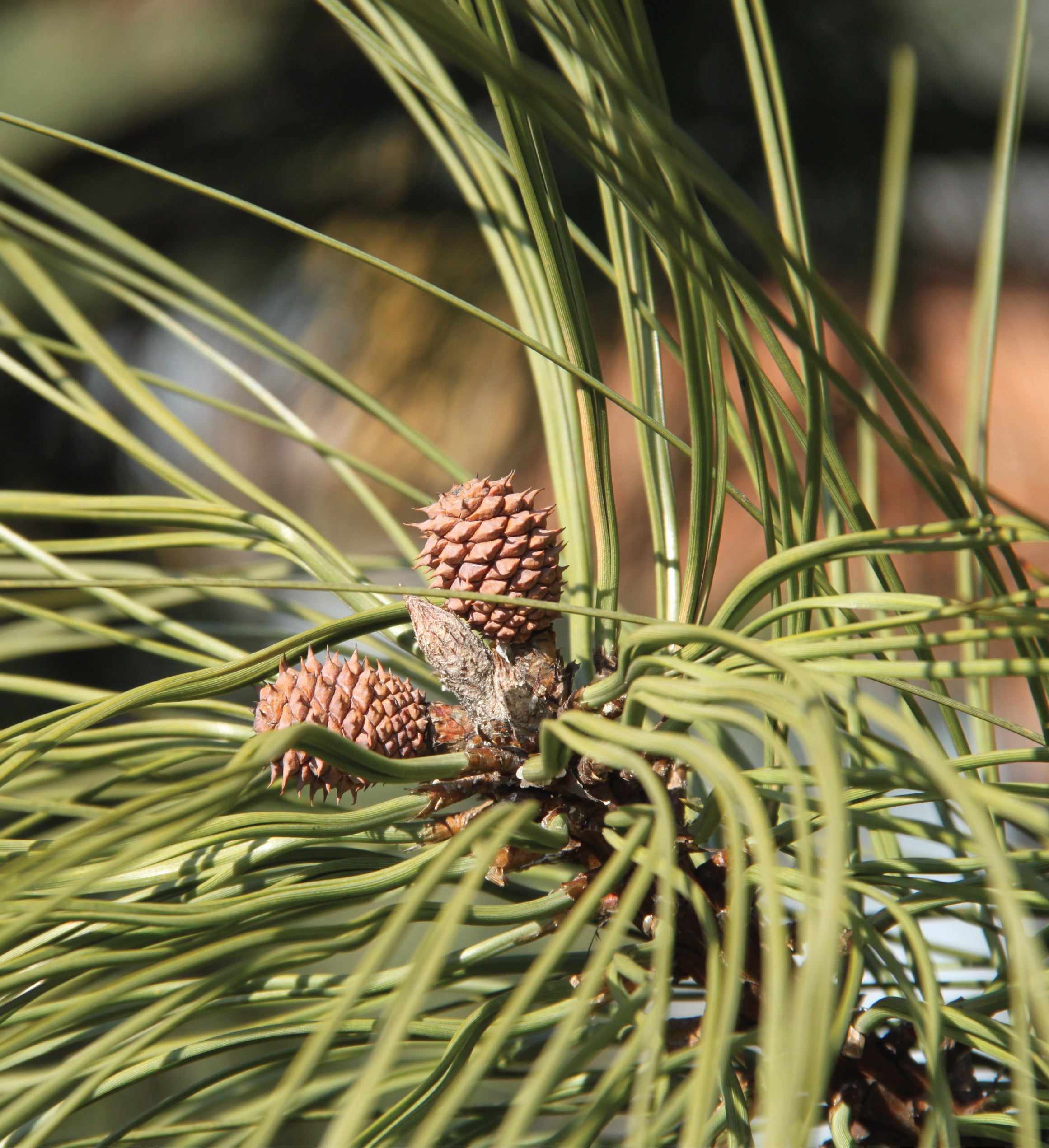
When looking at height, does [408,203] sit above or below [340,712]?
above

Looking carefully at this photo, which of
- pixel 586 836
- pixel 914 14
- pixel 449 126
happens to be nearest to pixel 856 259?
pixel 914 14

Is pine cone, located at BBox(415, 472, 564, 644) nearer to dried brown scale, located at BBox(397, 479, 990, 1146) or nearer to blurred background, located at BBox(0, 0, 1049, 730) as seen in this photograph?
dried brown scale, located at BBox(397, 479, 990, 1146)

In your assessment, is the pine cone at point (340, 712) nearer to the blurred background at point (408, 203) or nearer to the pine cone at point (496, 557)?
the pine cone at point (496, 557)

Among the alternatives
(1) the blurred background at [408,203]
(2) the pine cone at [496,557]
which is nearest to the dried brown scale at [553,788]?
(2) the pine cone at [496,557]

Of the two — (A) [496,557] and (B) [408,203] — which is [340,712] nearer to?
(A) [496,557]

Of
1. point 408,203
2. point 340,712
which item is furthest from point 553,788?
point 408,203

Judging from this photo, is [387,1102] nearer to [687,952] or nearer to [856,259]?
[687,952]
